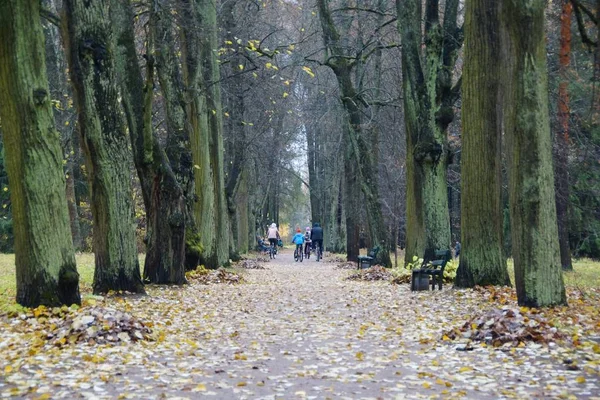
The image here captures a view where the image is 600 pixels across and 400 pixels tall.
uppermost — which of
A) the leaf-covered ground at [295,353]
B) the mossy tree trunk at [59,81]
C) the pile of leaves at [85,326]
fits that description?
the mossy tree trunk at [59,81]

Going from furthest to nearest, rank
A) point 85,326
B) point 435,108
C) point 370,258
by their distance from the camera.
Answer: point 370,258 < point 435,108 < point 85,326

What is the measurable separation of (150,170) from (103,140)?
3.08 m

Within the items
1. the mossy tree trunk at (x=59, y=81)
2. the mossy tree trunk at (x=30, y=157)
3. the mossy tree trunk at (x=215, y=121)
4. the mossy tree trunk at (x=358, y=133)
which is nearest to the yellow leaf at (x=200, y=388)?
the mossy tree trunk at (x=30, y=157)

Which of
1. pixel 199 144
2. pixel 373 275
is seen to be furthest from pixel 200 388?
pixel 373 275

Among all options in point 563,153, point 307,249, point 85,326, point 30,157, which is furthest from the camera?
point 307,249

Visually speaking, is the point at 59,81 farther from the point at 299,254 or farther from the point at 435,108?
the point at 299,254

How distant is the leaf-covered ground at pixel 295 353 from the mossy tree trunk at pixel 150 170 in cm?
308

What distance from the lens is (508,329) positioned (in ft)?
27.7

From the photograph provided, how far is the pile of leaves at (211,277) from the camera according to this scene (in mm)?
18156

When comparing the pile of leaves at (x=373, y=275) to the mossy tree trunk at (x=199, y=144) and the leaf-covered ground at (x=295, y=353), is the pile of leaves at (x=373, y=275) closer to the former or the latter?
the mossy tree trunk at (x=199, y=144)

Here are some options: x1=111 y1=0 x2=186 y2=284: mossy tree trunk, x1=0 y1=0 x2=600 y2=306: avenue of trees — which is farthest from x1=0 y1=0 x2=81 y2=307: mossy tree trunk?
x1=111 y1=0 x2=186 y2=284: mossy tree trunk

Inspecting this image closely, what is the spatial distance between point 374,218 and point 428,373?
1671 centimetres

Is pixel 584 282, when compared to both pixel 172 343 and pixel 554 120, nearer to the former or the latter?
pixel 554 120

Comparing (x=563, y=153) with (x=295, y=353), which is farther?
(x=563, y=153)
